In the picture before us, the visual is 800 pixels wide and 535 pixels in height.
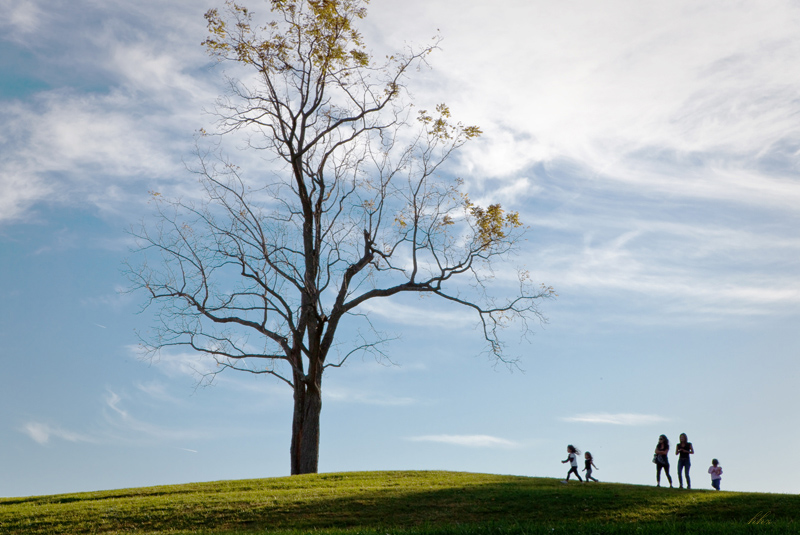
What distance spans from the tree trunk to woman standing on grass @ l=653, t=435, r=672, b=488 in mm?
13005

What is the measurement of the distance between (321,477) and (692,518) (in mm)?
12256

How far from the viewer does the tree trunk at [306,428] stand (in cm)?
2631

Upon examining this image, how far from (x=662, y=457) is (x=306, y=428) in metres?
13.6

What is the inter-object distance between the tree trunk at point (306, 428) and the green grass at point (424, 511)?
5355 mm

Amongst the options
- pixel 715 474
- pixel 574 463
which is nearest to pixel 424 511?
pixel 574 463

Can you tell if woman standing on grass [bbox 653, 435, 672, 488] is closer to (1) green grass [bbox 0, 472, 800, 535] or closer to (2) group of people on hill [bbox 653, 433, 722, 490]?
(2) group of people on hill [bbox 653, 433, 722, 490]

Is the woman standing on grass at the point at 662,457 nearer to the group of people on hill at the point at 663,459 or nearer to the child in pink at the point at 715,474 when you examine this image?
the group of people on hill at the point at 663,459

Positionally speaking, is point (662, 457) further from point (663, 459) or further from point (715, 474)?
point (715, 474)

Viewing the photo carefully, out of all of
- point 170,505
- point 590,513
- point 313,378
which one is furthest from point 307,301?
point 590,513

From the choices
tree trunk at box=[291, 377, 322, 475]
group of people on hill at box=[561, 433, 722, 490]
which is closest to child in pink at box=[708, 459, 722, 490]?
group of people on hill at box=[561, 433, 722, 490]

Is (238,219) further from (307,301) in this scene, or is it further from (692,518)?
(692,518)

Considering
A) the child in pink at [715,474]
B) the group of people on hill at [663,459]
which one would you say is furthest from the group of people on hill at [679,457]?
the child in pink at [715,474]

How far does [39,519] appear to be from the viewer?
1720cm

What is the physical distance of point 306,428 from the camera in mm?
26516
